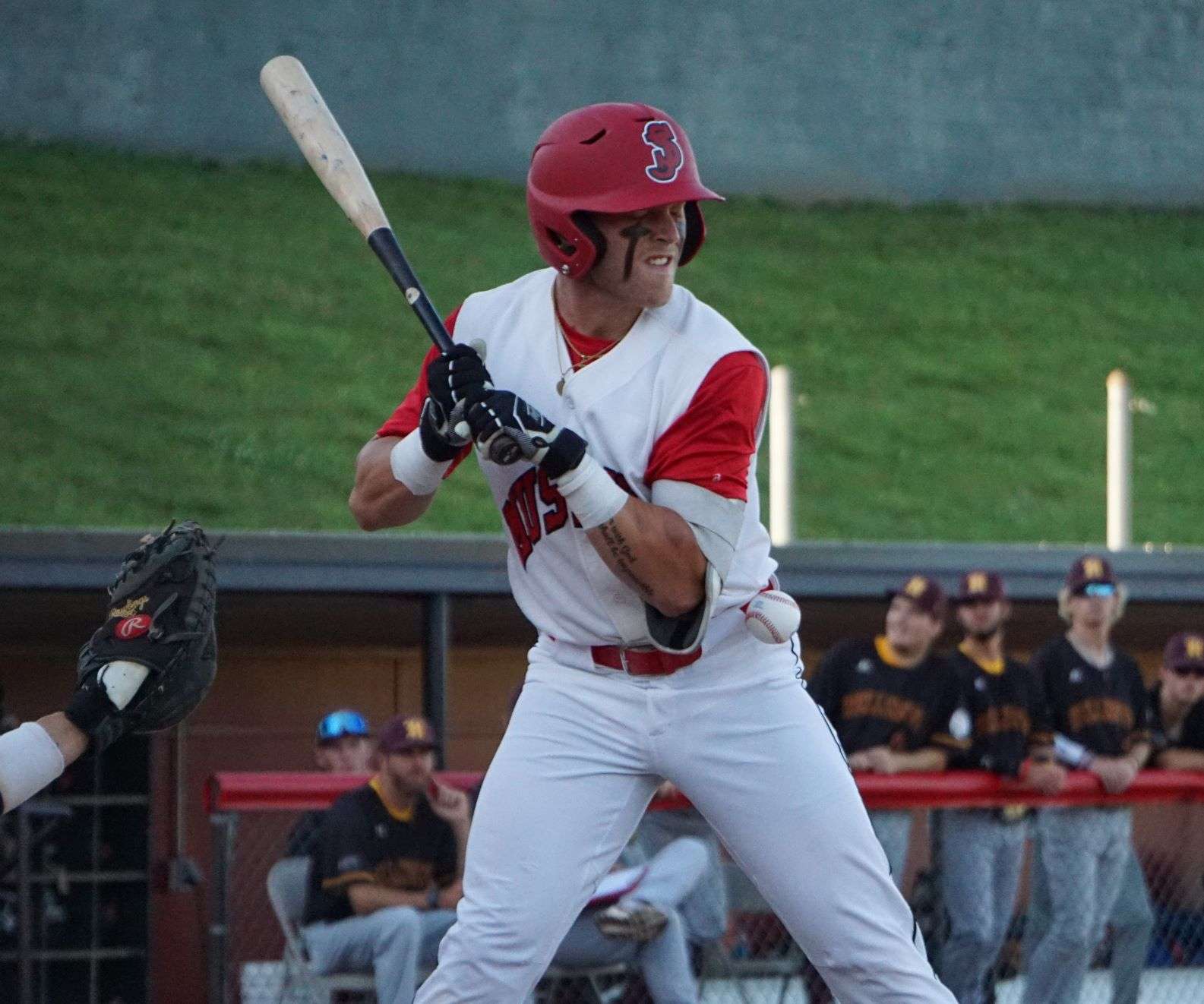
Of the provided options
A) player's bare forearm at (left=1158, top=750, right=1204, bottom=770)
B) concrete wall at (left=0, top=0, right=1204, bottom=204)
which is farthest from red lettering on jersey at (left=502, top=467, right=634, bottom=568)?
concrete wall at (left=0, top=0, right=1204, bottom=204)

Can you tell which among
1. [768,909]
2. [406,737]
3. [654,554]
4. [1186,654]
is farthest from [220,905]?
[1186,654]

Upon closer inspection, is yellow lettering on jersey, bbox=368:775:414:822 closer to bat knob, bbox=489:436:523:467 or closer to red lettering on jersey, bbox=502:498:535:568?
red lettering on jersey, bbox=502:498:535:568

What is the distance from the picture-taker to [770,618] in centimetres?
369

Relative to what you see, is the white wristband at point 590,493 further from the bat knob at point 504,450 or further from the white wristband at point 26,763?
the white wristband at point 26,763

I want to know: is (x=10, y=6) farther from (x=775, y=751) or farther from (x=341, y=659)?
(x=775, y=751)

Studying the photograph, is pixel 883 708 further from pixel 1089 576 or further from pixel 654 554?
pixel 654 554

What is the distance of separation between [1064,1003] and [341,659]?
3.83 meters

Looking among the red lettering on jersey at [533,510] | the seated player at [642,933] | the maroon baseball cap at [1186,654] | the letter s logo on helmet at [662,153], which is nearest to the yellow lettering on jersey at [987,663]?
the maroon baseball cap at [1186,654]

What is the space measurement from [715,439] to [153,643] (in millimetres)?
1079

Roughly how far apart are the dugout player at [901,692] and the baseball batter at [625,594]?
2.94 meters

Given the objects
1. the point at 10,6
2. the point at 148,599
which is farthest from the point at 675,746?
the point at 10,6

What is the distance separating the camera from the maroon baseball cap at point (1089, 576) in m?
7.01

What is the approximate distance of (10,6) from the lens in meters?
17.8

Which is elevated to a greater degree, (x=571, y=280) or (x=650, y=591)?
(x=571, y=280)
